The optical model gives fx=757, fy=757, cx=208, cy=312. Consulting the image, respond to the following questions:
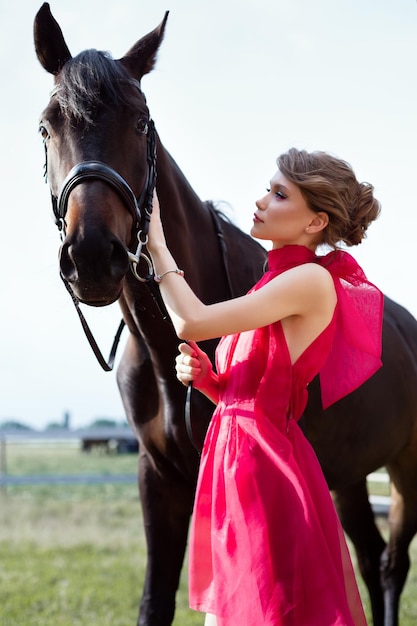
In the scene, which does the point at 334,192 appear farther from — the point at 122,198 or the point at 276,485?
the point at 276,485

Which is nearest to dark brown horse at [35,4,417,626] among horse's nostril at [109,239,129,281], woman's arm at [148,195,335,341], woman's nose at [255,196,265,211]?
horse's nostril at [109,239,129,281]

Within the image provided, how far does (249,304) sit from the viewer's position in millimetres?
2240

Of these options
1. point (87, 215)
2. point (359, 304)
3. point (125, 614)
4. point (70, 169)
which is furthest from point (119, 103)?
point (125, 614)

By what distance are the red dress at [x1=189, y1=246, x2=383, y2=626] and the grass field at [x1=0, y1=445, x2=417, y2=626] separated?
9.69ft

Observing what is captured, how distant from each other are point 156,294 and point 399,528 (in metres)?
2.78

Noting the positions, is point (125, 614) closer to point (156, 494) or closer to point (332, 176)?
point (156, 494)

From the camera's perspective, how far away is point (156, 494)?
3.46 m

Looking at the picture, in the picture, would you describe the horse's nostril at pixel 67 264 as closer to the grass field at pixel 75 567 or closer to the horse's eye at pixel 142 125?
the horse's eye at pixel 142 125

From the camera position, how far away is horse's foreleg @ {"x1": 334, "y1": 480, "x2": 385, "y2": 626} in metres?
4.88

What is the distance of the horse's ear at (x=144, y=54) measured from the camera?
2.96 meters

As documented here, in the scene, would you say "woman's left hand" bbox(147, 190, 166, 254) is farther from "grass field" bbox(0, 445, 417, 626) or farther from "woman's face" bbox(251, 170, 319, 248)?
"grass field" bbox(0, 445, 417, 626)

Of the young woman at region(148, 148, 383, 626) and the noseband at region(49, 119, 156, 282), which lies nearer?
the young woman at region(148, 148, 383, 626)

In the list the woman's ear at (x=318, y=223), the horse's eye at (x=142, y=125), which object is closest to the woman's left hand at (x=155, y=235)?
the horse's eye at (x=142, y=125)

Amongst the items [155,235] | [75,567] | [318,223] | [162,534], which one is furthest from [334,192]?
[75,567]
